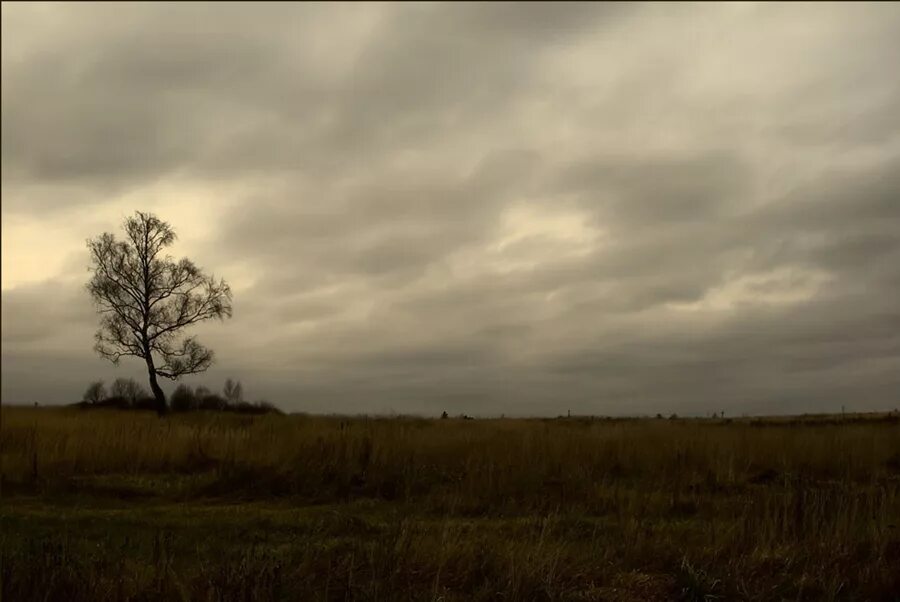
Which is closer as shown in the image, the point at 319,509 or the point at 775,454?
the point at 319,509

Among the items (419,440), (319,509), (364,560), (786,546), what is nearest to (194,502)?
(319,509)

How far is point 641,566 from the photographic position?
7.56 m

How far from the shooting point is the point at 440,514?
1157cm

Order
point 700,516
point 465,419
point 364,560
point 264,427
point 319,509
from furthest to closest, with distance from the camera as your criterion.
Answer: point 465,419 → point 264,427 → point 319,509 → point 700,516 → point 364,560

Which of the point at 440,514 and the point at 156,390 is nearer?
the point at 440,514

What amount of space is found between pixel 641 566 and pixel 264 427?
15.4 metres

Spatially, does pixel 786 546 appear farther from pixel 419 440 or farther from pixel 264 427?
pixel 264 427

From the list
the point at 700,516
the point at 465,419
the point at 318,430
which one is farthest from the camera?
the point at 465,419

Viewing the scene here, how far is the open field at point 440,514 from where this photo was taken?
6.57 m

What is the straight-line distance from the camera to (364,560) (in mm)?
6902

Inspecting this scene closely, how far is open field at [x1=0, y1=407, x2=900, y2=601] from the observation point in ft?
21.6

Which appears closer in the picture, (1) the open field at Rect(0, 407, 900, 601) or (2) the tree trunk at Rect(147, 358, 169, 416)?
(1) the open field at Rect(0, 407, 900, 601)

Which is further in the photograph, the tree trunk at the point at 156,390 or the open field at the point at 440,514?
the tree trunk at the point at 156,390

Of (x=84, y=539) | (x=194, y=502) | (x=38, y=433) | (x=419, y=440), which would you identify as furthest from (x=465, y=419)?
(x=84, y=539)
